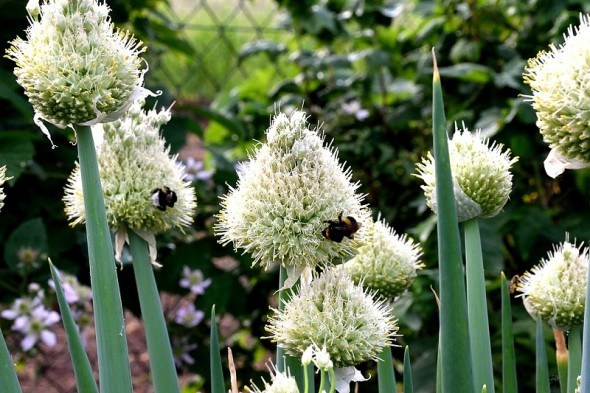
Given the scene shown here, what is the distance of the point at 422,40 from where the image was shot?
9.19ft

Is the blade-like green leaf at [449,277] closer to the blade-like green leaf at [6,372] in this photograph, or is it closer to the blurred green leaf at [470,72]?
the blade-like green leaf at [6,372]

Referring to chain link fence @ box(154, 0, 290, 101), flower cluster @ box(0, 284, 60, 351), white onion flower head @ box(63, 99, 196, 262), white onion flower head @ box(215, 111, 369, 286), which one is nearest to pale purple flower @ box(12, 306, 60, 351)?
flower cluster @ box(0, 284, 60, 351)

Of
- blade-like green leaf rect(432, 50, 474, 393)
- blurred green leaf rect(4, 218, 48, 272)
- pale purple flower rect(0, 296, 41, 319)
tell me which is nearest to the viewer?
blade-like green leaf rect(432, 50, 474, 393)

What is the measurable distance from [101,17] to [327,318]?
44cm

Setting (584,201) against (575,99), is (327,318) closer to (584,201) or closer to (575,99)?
(575,99)

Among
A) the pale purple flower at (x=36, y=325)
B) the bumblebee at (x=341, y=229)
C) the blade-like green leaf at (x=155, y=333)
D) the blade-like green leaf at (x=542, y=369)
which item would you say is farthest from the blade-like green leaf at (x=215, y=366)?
the pale purple flower at (x=36, y=325)

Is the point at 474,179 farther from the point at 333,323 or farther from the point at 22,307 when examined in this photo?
the point at 22,307

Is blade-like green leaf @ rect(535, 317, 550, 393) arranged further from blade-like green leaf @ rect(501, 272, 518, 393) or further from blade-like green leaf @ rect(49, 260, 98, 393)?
blade-like green leaf @ rect(49, 260, 98, 393)

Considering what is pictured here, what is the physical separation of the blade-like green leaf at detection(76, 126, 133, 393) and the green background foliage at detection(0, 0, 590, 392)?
102 cm

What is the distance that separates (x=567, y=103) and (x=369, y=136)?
186 centimetres

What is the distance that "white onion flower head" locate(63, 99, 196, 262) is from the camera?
1.15m

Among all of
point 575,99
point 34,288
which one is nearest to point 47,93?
point 575,99

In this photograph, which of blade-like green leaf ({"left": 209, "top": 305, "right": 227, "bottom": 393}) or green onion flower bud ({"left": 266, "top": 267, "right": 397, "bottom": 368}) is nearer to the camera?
green onion flower bud ({"left": 266, "top": 267, "right": 397, "bottom": 368})

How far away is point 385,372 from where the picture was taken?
116 cm
